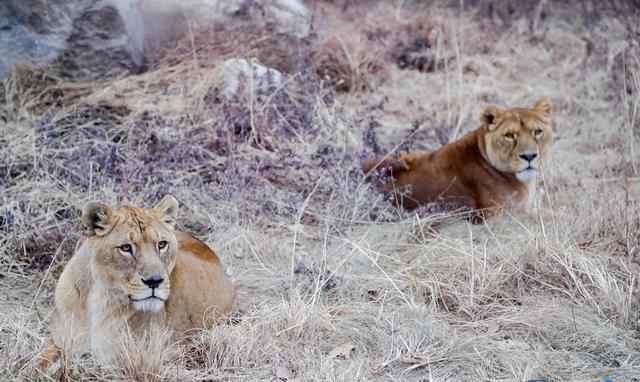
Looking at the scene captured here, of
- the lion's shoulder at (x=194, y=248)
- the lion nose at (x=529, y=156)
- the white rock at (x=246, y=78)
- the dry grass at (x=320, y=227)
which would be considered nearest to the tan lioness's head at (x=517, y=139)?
the lion nose at (x=529, y=156)

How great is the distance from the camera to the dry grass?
4629mm

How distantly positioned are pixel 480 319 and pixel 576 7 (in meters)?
8.08

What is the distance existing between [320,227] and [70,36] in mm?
2775

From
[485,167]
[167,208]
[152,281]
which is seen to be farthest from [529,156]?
[152,281]

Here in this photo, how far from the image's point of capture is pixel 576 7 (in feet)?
39.7

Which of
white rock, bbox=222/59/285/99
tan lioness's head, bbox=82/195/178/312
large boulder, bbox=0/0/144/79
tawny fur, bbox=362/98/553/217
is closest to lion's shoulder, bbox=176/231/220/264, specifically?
tan lioness's head, bbox=82/195/178/312

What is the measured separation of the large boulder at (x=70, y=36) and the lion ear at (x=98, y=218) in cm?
331

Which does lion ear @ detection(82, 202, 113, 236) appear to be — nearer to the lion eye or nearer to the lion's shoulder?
the lion eye

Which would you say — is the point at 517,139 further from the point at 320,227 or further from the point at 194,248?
the point at 194,248

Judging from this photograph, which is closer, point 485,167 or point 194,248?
point 194,248

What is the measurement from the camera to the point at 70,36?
7504mm

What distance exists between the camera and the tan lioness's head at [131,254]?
14.3 feet

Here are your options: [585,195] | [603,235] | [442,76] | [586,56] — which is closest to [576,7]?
[586,56]

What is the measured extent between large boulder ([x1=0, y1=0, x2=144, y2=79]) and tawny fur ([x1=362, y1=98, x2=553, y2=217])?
94.3 inches
